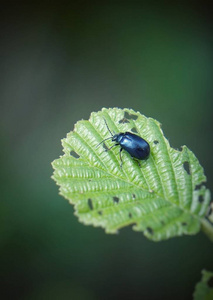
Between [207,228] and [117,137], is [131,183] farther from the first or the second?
[207,228]

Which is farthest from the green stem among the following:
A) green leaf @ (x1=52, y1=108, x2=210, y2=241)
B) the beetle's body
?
the beetle's body

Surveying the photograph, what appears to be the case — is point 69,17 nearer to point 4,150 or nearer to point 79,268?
→ point 4,150

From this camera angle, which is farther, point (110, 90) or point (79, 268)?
point (110, 90)

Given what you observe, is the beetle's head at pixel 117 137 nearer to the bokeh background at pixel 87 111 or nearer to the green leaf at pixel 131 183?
the green leaf at pixel 131 183

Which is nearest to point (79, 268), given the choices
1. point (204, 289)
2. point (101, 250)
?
point (101, 250)

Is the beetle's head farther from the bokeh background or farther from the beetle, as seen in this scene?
the bokeh background

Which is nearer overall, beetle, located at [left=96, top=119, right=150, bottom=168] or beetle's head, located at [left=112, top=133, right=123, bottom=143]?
beetle, located at [left=96, top=119, right=150, bottom=168]

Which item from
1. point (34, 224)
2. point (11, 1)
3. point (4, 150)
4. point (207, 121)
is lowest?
point (34, 224)
